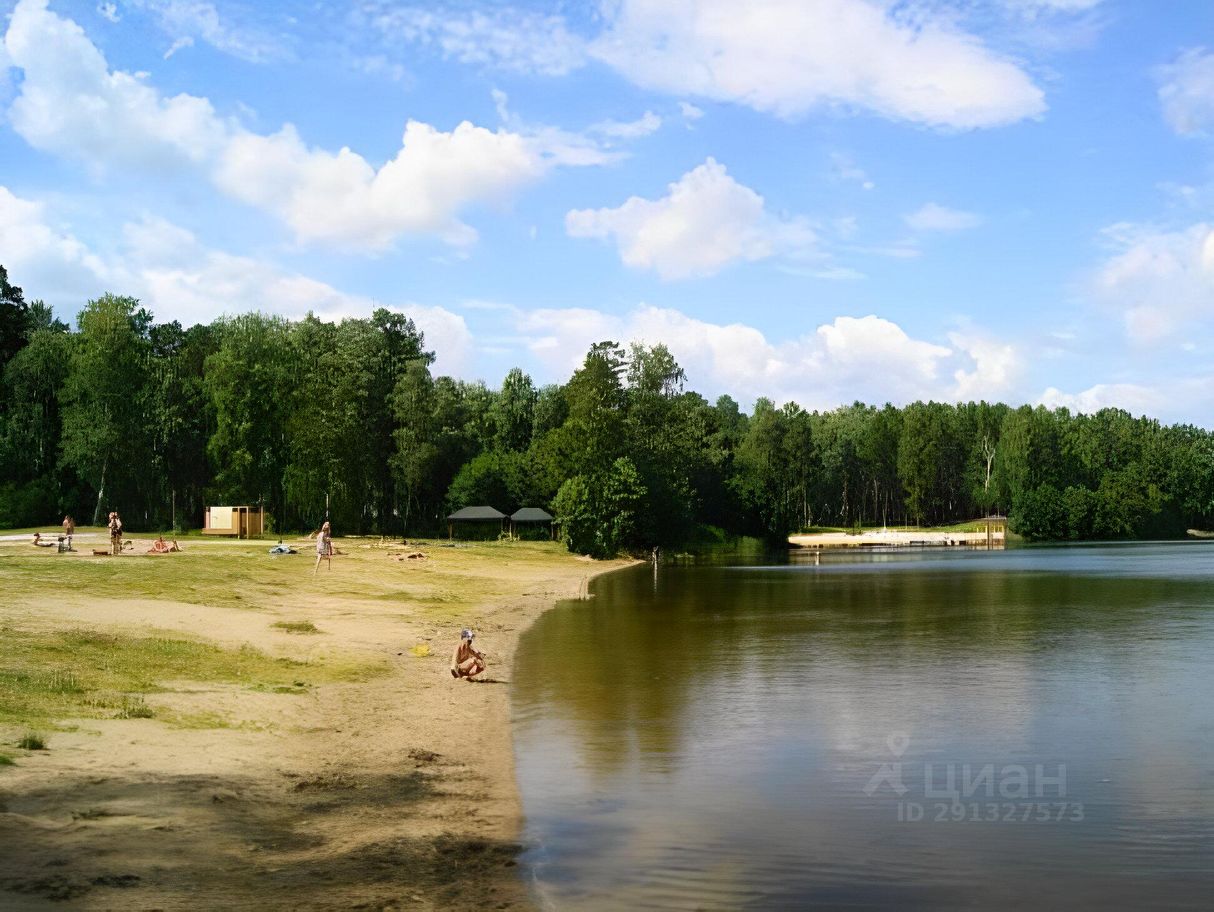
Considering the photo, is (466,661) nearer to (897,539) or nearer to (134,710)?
(134,710)

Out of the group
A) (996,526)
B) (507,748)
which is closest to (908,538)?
(996,526)

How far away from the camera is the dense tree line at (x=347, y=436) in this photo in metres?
97.0


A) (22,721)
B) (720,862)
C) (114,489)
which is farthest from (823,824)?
(114,489)

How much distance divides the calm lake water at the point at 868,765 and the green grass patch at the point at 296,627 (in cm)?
667

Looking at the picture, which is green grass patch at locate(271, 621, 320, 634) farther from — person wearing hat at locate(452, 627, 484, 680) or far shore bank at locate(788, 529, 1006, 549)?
far shore bank at locate(788, 529, 1006, 549)

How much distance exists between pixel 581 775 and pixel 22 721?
9.11 metres

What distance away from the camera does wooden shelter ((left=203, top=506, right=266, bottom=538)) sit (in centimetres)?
8519

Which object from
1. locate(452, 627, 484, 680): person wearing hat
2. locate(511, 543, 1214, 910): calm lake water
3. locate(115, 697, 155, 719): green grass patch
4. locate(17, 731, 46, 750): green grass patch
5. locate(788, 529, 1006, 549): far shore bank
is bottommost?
locate(788, 529, 1006, 549): far shore bank

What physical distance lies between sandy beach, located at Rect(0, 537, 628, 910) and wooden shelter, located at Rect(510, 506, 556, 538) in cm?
7725

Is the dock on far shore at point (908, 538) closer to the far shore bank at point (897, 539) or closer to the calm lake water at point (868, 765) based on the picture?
the far shore bank at point (897, 539)

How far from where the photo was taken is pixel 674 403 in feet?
437

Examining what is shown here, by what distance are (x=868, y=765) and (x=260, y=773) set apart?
1076 cm

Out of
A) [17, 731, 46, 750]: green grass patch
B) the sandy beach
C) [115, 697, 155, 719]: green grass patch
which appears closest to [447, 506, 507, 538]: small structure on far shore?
the sandy beach

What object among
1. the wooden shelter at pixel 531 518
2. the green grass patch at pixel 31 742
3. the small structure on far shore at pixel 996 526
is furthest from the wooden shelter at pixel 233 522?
the small structure on far shore at pixel 996 526
